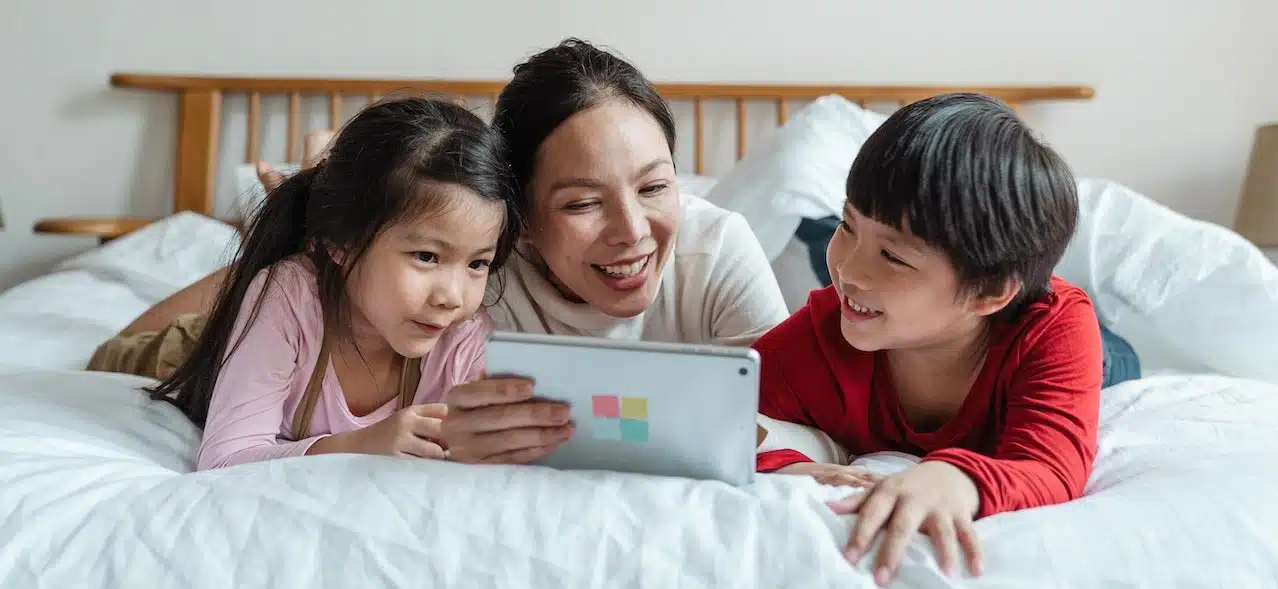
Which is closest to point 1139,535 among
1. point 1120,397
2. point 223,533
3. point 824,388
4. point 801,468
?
point 801,468

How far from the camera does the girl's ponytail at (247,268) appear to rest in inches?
41.6

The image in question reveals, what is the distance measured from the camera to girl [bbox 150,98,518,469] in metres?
0.95

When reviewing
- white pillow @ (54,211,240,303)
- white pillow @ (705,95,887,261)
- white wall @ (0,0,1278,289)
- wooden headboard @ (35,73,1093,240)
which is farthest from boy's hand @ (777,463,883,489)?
white wall @ (0,0,1278,289)

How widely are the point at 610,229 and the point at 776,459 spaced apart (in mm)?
291

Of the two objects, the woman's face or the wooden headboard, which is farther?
the wooden headboard

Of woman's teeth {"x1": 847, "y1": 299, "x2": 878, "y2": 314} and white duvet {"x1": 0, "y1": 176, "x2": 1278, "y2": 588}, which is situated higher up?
woman's teeth {"x1": 847, "y1": 299, "x2": 878, "y2": 314}

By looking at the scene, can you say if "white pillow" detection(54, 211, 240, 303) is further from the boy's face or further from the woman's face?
the boy's face

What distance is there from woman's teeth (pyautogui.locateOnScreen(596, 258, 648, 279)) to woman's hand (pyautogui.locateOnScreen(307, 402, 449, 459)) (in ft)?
0.85

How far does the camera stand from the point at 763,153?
5.78 ft

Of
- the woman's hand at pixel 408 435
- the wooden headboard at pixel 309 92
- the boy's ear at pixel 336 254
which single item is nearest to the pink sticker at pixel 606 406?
the woman's hand at pixel 408 435

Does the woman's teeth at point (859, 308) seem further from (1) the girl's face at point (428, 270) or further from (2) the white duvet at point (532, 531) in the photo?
(1) the girl's face at point (428, 270)

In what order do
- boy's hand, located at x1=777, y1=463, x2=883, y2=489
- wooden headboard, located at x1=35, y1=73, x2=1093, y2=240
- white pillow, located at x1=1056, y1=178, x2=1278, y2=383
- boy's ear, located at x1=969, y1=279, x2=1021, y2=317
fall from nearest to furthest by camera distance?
boy's hand, located at x1=777, y1=463, x2=883, y2=489
boy's ear, located at x1=969, y1=279, x2=1021, y2=317
white pillow, located at x1=1056, y1=178, x2=1278, y2=383
wooden headboard, located at x1=35, y1=73, x2=1093, y2=240

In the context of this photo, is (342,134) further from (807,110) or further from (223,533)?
(807,110)

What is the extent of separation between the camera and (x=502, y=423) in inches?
29.9
